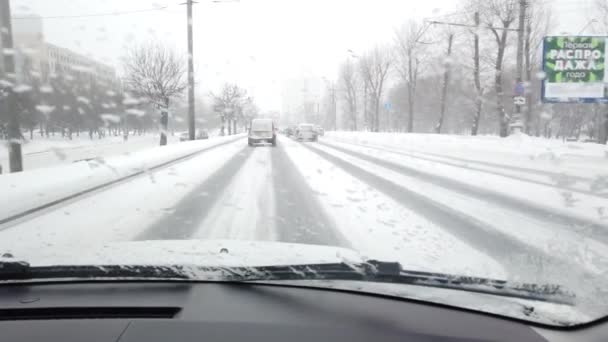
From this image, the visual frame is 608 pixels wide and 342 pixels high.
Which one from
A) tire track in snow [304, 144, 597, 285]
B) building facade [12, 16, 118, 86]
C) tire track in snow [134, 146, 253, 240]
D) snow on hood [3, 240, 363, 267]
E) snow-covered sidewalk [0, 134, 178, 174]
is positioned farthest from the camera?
snow-covered sidewalk [0, 134, 178, 174]

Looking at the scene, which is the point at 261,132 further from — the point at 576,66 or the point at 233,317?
the point at 233,317

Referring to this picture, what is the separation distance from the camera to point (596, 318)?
1.85 meters

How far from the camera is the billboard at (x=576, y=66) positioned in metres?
17.0

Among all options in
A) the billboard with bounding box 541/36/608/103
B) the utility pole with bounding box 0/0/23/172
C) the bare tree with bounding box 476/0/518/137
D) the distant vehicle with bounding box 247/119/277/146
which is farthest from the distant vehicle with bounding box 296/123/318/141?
the utility pole with bounding box 0/0/23/172

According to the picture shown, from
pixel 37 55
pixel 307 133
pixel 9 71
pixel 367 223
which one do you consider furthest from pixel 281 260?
pixel 307 133

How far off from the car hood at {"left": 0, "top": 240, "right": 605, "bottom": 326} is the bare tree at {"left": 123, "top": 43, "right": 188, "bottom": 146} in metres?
18.8

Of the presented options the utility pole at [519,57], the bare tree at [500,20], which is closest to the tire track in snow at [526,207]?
the utility pole at [519,57]

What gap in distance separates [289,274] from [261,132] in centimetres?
2313

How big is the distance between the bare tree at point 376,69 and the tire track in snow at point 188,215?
161 ft

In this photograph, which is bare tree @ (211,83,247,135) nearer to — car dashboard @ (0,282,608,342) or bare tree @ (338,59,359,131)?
bare tree @ (338,59,359,131)

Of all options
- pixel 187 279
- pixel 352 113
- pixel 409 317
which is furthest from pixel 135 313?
pixel 352 113

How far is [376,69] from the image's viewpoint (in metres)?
57.3

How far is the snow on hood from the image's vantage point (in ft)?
7.83

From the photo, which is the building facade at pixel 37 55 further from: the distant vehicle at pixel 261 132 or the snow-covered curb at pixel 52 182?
the distant vehicle at pixel 261 132
